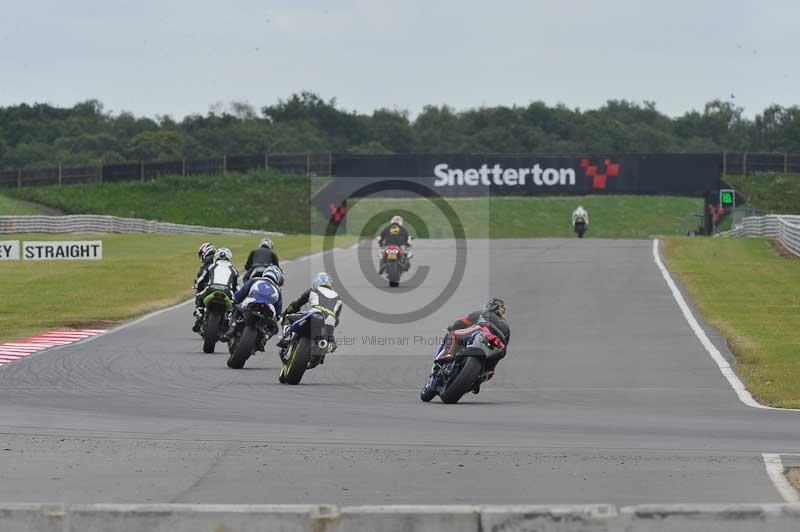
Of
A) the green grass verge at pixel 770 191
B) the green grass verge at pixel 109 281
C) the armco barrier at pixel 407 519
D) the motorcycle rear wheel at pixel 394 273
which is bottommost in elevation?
the green grass verge at pixel 109 281

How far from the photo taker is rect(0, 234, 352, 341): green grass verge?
1197 inches

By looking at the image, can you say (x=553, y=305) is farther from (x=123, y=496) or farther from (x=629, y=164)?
(x=629, y=164)

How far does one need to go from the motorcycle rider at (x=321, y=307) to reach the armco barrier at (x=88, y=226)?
46.6 meters

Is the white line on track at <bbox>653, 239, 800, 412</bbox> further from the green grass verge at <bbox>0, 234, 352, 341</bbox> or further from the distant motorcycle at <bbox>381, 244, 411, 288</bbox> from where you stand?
the green grass verge at <bbox>0, 234, 352, 341</bbox>

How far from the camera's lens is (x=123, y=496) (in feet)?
34.3

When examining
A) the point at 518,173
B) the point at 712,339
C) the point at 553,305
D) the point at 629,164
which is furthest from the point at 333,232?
the point at 712,339

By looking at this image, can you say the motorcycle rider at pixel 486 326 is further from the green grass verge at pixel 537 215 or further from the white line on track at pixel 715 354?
the green grass verge at pixel 537 215

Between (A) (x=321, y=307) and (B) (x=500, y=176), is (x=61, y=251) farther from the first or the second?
(A) (x=321, y=307)

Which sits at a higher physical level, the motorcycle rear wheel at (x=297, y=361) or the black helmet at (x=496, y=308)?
the black helmet at (x=496, y=308)

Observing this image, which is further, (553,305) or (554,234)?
(554,234)

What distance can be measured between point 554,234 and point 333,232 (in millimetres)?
12079

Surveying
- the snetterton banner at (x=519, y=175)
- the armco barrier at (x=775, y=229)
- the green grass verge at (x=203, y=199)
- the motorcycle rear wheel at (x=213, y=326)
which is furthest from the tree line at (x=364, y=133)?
the motorcycle rear wheel at (x=213, y=326)

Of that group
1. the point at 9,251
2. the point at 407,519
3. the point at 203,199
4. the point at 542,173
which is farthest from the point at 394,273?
the point at 203,199

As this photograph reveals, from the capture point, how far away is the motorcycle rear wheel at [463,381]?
1579 centimetres
